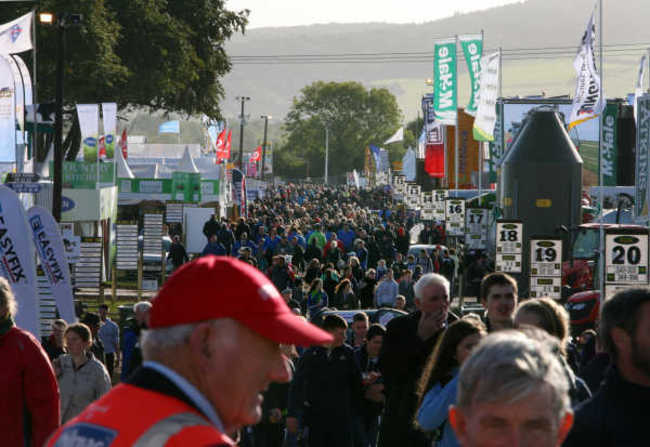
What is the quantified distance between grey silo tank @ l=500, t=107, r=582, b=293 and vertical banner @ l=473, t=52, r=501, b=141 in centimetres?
509

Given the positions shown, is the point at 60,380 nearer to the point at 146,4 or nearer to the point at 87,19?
the point at 87,19

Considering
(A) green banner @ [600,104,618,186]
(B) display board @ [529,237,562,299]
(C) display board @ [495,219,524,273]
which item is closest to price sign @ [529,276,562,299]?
(B) display board @ [529,237,562,299]

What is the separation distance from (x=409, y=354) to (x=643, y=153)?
13.5 meters

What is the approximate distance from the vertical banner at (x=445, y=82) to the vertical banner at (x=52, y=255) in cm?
1953

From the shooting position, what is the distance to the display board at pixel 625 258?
1523 cm

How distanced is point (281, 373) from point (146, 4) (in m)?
46.4

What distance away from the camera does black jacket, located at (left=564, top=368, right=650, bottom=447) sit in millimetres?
3955

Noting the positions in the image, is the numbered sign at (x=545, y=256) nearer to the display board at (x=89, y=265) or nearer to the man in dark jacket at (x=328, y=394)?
the man in dark jacket at (x=328, y=394)

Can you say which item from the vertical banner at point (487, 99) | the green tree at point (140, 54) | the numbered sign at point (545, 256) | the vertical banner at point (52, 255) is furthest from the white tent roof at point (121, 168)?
the vertical banner at point (52, 255)

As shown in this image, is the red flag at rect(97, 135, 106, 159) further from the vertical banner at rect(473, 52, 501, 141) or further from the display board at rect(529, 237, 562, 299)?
the display board at rect(529, 237, 562, 299)

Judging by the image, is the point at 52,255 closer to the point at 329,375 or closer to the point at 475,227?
the point at 329,375

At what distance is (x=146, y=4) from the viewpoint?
47.8 m

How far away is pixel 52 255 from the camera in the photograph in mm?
13883

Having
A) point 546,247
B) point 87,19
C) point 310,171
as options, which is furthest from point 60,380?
point 310,171
